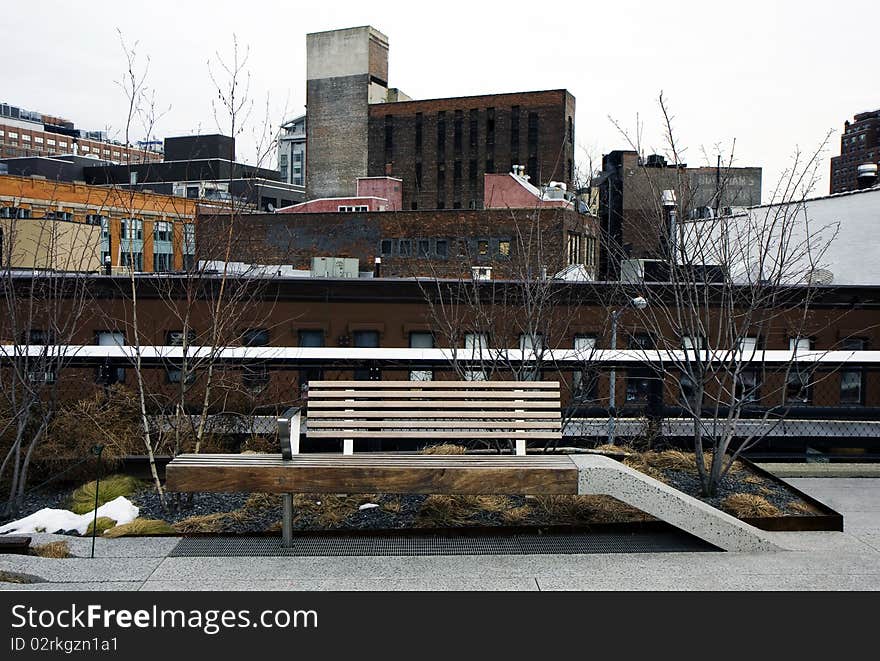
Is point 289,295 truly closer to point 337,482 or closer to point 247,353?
point 247,353

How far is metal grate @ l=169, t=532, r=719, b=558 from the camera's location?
654 centimetres

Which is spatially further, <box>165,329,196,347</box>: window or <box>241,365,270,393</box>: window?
<box>241,365,270,393</box>: window

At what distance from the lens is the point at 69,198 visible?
239 feet

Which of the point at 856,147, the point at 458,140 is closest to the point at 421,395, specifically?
the point at 856,147

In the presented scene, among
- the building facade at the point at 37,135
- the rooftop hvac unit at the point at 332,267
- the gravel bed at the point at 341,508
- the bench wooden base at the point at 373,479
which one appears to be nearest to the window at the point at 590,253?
the rooftop hvac unit at the point at 332,267

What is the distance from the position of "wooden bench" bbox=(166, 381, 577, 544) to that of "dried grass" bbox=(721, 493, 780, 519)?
4.79 ft

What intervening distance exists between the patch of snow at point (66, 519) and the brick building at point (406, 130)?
74842mm

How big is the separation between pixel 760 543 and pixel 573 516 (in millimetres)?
1393

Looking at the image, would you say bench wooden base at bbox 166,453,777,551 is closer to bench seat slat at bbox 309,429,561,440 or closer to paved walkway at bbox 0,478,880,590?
paved walkway at bbox 0,478,880,590

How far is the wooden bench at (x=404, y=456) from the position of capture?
247 inches

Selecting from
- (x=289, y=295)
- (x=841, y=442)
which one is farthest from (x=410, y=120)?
(x=841, y=442)

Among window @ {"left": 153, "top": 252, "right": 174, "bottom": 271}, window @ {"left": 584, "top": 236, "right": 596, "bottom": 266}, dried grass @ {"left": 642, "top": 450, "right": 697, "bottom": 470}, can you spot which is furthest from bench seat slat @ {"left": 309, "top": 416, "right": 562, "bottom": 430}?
window @ {"left": 584, "top": 236, "right": 596, "bottom": 266}

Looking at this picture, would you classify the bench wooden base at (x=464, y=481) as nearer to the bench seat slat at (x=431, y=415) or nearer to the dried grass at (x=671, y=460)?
the bench seat slat at (x=431, y=415)

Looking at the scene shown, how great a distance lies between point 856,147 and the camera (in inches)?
2955
